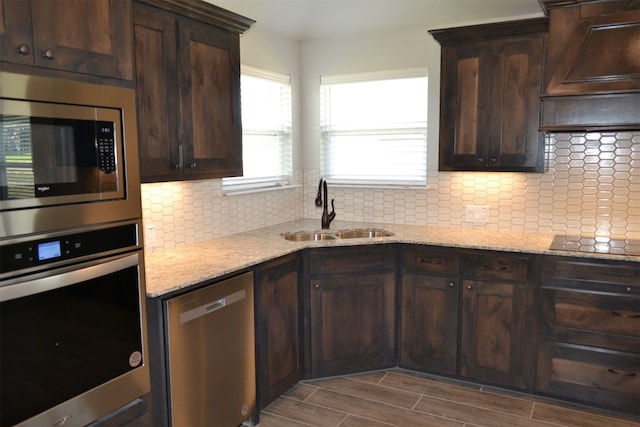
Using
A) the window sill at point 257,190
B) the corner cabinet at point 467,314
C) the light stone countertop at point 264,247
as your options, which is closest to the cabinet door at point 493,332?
the corner cabinet at point 467,314

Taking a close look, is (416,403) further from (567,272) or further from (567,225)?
(567,225)

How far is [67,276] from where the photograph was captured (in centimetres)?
175

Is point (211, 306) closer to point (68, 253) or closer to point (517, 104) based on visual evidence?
point (68, 253)

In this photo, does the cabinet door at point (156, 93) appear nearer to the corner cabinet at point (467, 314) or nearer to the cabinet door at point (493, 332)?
the corner cabinet at point (467, 314)

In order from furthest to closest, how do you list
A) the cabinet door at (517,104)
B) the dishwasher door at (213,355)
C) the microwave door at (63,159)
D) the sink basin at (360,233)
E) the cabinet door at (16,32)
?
the sink basin at (360,233)
the cabinet door at (517,104)
the dishwasher door at (213,355)
the microwave door at (63,159)
the cabinet door at (16,32)

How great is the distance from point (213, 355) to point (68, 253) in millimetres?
1036

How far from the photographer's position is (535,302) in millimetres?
3131

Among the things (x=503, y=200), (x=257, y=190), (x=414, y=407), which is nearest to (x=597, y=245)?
(x=503, y=200)

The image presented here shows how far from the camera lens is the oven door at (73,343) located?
1.60 metres

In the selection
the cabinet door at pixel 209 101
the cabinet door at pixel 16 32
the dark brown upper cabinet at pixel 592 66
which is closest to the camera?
the cabinet door at pixel 16 32

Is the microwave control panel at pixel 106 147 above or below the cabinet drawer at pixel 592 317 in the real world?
above

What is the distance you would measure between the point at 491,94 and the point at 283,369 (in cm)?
224

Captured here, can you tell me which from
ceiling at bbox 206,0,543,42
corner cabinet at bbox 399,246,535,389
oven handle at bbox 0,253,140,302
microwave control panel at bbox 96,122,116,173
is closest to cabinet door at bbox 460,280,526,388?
corner cabinet at bbox 399,246,535,389

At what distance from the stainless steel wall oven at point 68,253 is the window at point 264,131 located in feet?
5.70
